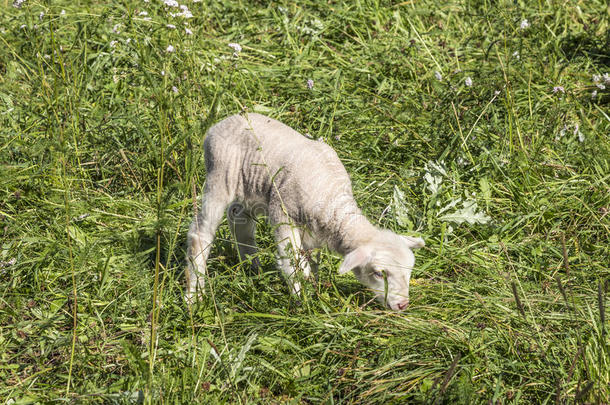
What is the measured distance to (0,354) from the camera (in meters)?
3.77

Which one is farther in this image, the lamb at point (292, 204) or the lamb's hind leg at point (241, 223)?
the lamb's hind leg at point (241, 223)

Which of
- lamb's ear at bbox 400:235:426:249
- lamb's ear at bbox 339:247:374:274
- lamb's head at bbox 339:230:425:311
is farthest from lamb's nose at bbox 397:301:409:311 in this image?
lamb's ear at bbox 400:235:426:249

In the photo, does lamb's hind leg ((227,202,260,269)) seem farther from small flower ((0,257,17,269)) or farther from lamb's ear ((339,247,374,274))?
small flower ((0,257,17,269))

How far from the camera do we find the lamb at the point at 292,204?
12.9ft

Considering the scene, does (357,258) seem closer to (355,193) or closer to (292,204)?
(292,204)

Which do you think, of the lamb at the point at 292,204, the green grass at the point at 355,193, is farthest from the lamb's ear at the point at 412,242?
the green grass at the point at 355,193

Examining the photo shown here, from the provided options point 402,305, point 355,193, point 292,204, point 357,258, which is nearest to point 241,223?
point 292,204

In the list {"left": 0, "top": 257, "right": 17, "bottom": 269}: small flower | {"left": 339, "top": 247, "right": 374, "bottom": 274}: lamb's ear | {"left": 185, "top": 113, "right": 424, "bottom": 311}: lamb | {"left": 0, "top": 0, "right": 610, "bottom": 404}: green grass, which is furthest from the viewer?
{"left": 0, "top": 257, "right": 17, "bottom": 269}: small flower

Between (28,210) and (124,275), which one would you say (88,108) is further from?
(124,275)

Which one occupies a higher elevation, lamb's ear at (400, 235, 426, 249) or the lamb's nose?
lamb's ear at (400, 235, 426, 249)

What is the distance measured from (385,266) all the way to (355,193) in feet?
3.89

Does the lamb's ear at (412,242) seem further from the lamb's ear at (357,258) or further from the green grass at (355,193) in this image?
the lamb's ear at (357,258)

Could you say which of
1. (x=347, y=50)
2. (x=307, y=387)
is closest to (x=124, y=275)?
(x=307, y=387)

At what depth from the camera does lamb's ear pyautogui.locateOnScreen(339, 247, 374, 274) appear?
3746 mm
